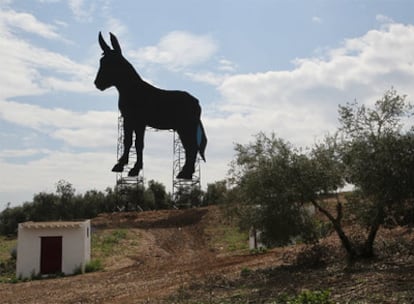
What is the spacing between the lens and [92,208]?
1871 inches

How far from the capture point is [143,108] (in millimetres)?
21484

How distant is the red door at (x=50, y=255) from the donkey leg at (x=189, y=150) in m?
7.04

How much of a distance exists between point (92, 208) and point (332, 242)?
31.3 meters

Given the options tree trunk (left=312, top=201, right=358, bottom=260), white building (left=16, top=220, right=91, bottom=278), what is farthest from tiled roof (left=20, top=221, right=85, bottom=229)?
tree trunk (left=312, top=201, right=358, bottom=260)

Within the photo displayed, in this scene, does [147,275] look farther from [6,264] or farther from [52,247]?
[6,264]

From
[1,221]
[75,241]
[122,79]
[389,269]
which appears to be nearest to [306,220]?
[389,269]

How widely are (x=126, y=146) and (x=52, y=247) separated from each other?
6598 millimetres

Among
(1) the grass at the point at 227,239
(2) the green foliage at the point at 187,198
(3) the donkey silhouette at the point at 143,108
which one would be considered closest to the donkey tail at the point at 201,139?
(3) the donkey silhouette at the point at 143,108

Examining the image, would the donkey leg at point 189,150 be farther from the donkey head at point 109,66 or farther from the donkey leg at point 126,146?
the donkey head at point 109,66

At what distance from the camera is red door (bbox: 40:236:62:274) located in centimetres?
2409

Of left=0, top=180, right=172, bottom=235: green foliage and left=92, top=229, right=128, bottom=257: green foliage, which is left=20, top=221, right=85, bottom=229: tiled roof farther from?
left=0, top=180, right=172, bottom=235: green foliage

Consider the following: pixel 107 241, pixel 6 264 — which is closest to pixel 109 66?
pixel 6 264

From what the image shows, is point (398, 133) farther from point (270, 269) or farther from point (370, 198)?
point (270, 269)

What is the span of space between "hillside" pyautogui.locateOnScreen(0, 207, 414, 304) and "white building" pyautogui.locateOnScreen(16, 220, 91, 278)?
5.35ft
